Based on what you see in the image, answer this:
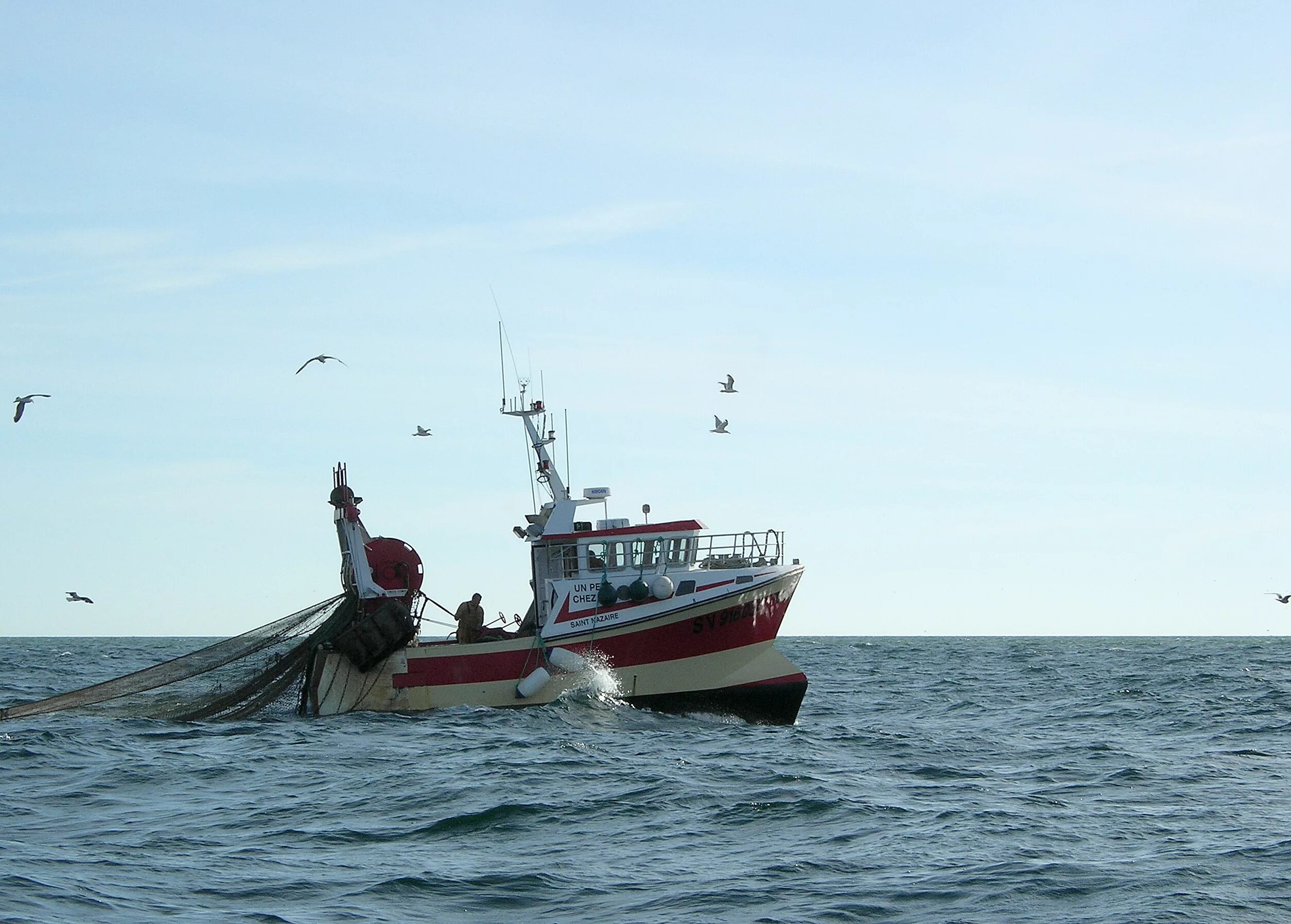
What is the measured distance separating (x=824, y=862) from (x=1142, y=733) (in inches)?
614

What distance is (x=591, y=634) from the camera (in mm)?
28547

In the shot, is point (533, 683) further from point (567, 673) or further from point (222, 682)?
point (222, 682)

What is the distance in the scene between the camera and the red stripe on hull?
28.4 m

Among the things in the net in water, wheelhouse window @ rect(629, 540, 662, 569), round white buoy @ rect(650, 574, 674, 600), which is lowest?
the net in water

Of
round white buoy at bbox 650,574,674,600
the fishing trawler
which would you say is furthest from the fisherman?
round white buoy at bbox 650,574,674,600

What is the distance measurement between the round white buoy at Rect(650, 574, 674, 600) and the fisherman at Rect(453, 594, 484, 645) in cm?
396

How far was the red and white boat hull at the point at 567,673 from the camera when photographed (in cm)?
2842

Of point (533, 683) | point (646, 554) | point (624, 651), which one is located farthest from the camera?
point (646, 554)

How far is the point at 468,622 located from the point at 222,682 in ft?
17.6

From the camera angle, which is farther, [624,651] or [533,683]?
[624,651]

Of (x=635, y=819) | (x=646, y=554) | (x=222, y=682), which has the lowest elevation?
(x=635, y=819)

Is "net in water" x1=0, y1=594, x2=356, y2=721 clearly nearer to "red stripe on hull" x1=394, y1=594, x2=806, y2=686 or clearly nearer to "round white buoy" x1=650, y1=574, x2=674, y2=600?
"red stripe on hull" x1=394, y1=594, x2=806, y2=686

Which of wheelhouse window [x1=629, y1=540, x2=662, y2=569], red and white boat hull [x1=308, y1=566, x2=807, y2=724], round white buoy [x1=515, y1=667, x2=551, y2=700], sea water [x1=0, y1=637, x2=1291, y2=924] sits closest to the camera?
sea water [x1=0, y1=637, x2=1291, y2=924]

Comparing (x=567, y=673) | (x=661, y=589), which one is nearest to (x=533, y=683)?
(x=567, y=673)
